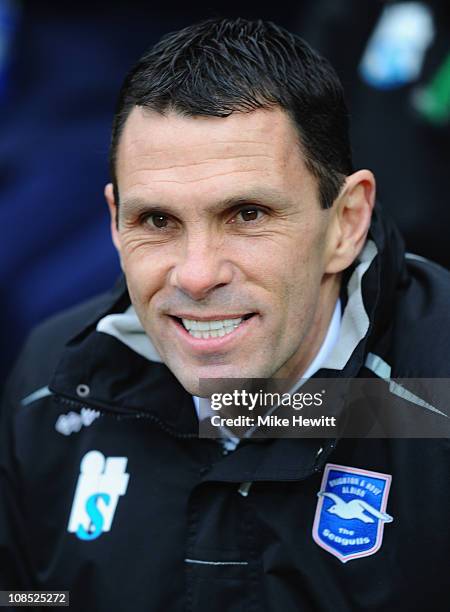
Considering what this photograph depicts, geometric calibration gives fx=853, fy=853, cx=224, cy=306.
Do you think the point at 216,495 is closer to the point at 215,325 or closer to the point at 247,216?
the point at 215,325

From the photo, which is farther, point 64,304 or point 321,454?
point 64,304

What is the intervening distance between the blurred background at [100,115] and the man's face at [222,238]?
1.69m

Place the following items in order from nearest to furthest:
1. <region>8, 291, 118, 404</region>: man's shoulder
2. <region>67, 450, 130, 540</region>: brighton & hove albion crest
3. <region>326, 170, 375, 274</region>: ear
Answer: <region>326, 170, 375, 274</region>: ear
<region>67, 450, 130, 540</region>: brighton & hove albion crest
<region>8, 291, 118, 404</region>: man's shoulder

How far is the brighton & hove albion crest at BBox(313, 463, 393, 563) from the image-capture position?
6.50 ft

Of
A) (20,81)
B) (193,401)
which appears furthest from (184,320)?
(20,81)

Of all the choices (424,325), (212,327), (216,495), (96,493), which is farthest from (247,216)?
(96,493)

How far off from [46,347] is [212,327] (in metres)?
0.82

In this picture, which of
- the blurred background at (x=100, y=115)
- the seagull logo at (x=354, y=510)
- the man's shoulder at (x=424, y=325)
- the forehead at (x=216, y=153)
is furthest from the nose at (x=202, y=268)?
the blurred background at (x=100, y=115)

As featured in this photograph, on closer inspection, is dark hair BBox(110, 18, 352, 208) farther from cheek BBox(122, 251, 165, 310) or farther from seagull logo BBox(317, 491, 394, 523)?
seagull logo BBox(317, 491, 394, 523)

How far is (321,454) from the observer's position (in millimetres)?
1947

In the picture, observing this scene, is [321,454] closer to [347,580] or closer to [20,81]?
[347,580]

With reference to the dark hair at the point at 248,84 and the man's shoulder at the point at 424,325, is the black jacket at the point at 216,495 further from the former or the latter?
the dark hair at the point at 248,84

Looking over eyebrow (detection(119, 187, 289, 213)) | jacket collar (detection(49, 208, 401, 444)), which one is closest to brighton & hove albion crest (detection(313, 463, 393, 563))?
jacket collar (detection(49, 208, 401, 444))

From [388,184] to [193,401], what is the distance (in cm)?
175
